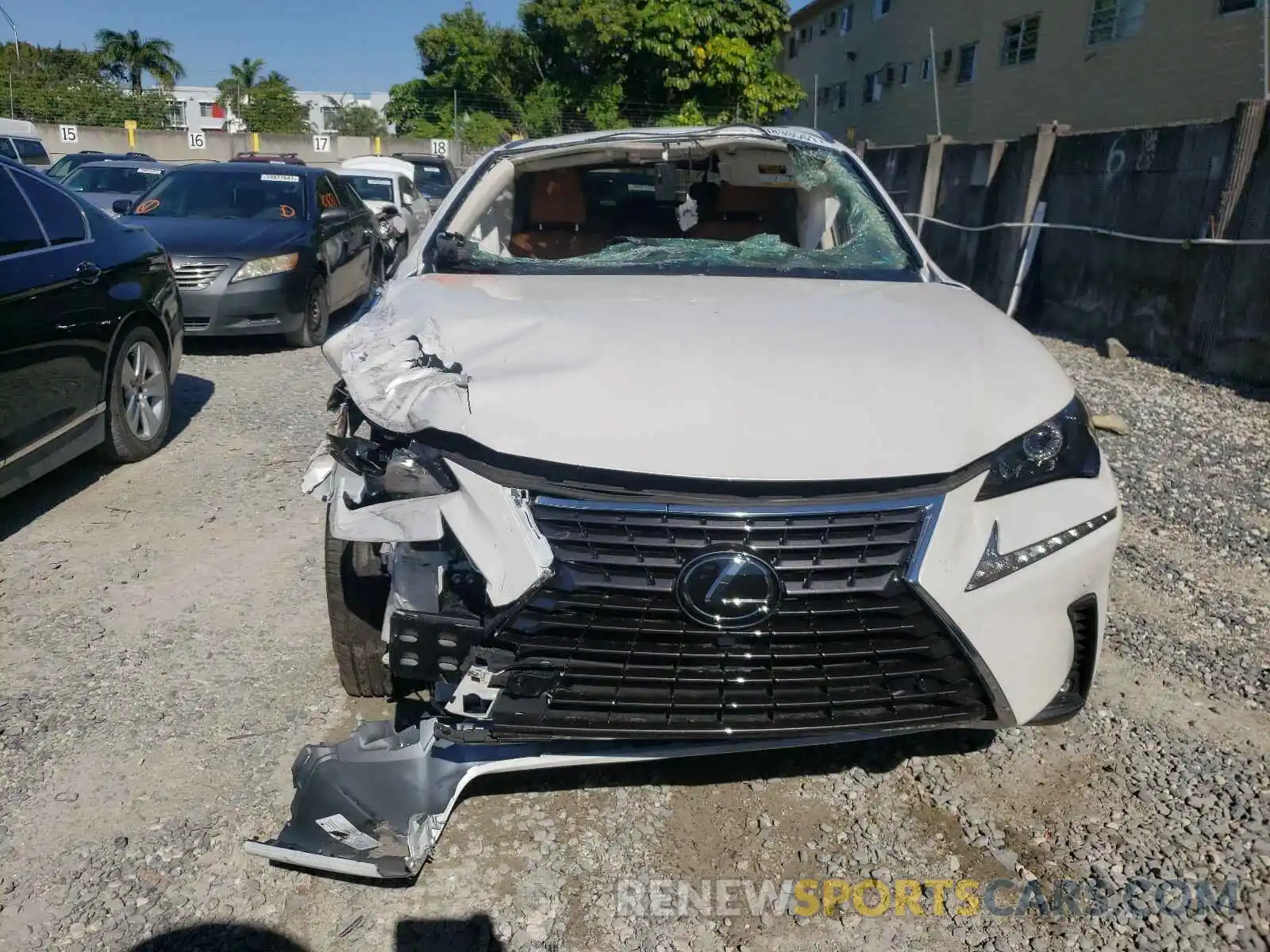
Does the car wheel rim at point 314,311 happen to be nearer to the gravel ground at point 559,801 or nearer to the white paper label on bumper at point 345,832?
the gravel ground at point 559,801

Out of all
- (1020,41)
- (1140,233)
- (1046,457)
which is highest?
(1020,41)

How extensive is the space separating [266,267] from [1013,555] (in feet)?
23.8

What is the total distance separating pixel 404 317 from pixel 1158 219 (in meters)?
7.89

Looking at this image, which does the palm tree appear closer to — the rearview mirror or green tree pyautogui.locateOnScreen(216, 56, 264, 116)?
green tree pyautogui.locateOnScreen(216, 56, 264, 116)

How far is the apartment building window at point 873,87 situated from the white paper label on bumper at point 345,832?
32.0m

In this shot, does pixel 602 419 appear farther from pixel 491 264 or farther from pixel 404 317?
pixel 491 264

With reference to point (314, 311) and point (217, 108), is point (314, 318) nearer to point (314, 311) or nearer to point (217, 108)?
point (314, 311)

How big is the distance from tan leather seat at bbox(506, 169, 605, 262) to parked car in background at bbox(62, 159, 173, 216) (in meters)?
9.21

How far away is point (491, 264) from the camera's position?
346 centimetres

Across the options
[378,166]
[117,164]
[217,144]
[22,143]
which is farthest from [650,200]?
[217,144]

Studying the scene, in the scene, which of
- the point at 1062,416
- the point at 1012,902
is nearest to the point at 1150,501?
the point at 1062,416

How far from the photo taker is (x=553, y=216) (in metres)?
4.64

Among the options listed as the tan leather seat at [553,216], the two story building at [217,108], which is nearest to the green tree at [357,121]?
the two story building at [217,108]

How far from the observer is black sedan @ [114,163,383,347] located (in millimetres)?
7801
